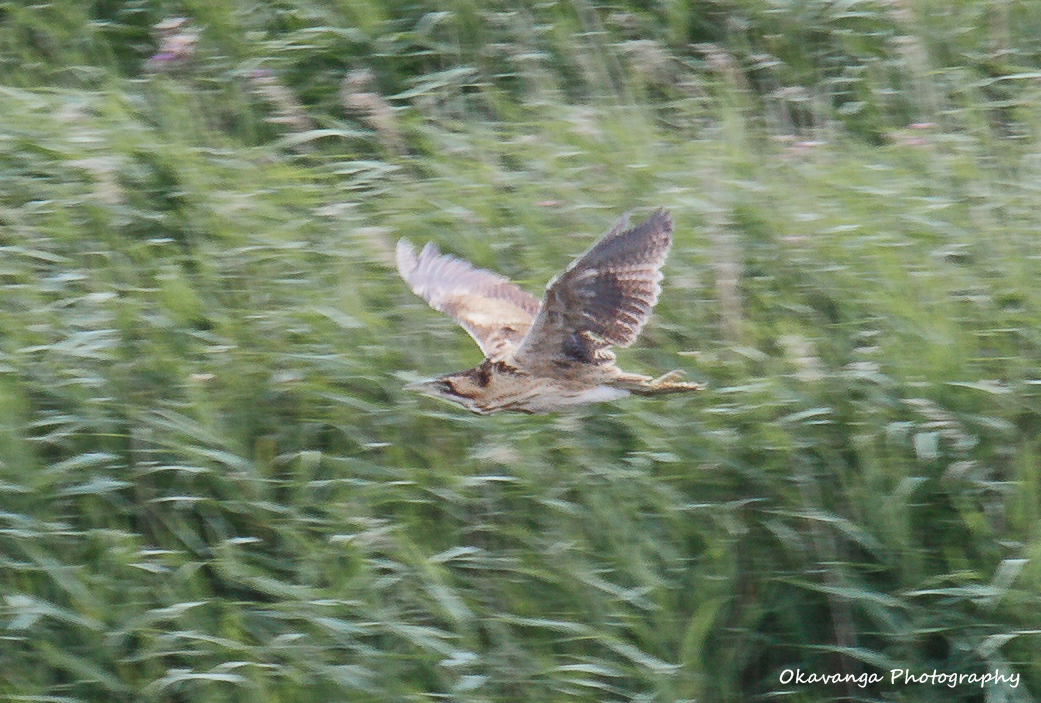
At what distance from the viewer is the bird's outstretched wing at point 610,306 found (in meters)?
3.84

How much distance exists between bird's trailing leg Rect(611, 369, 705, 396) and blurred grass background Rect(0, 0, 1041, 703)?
116 millimetres

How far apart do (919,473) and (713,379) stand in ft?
1.97

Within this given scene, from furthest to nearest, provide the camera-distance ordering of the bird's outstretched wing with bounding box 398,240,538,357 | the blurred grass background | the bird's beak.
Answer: the bird's outstretched wing with bounding box 398,240,538,357 < the bird's beak < the blurred grass background

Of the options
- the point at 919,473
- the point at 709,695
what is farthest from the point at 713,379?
the point at 709,695

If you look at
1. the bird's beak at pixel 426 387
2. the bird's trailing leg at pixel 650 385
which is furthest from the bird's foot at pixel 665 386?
the bird's beak at pixel 426 387

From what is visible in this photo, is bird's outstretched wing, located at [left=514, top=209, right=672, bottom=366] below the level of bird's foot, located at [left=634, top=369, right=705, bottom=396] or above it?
above

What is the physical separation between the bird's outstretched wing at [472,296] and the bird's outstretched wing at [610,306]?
0.18m

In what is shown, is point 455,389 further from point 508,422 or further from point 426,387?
point 508,422

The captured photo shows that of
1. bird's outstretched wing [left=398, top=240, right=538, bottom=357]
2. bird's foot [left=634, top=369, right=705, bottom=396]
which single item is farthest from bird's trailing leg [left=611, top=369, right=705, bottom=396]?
bird's outstretched wing [left=398, top=240, right=538, bottom=357]

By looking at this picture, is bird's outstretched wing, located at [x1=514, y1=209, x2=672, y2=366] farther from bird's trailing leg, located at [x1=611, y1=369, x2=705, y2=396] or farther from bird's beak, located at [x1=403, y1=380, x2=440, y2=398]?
bird's beak, located at [x1=403, y1=380, x2=440, y2=398]

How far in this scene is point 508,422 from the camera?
4043 millimetres

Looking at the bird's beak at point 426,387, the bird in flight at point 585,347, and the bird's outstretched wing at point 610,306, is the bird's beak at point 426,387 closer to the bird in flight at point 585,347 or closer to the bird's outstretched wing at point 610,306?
the bird in flight at point 585,347

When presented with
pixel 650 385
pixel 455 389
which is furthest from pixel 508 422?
pixel 650 385

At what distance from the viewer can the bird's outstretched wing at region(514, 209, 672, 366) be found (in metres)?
3.84
